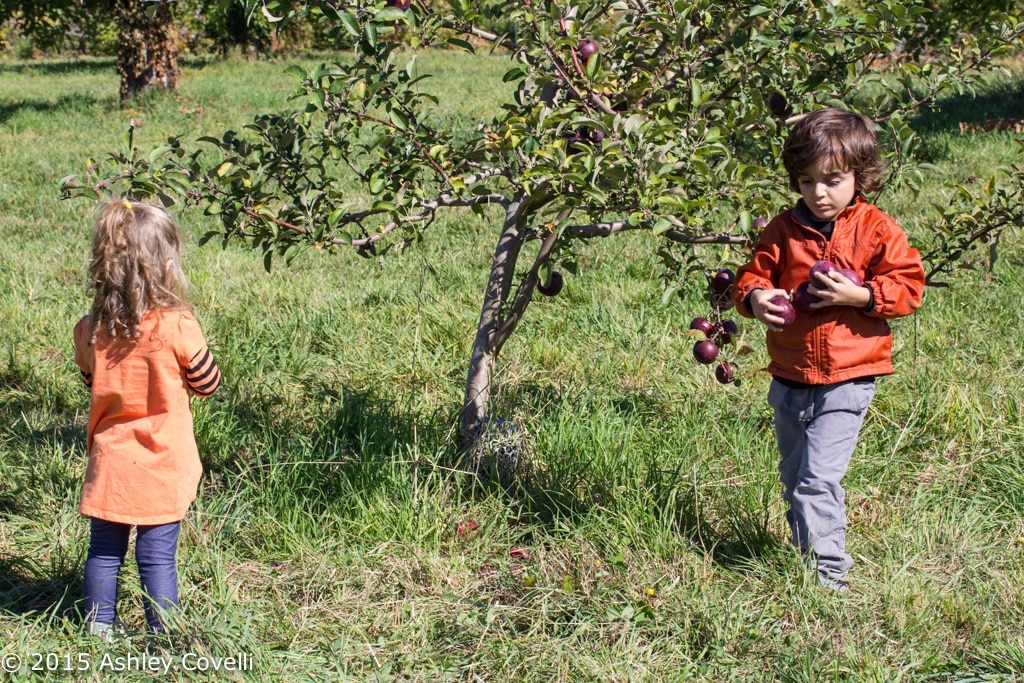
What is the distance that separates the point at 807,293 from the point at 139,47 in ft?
39.3

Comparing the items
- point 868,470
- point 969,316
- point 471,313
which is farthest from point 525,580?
point 969,316

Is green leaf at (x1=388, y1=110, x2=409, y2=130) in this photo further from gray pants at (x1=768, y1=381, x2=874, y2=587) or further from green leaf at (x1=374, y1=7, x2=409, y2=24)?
gray pants at (x1=768, y1=381, x2=874, y2=587)

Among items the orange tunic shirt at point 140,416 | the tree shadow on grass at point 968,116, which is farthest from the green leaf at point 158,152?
the tree shadow on grass at point 968,116

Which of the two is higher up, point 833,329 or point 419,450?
point 833,329

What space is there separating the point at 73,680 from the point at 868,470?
90.1 inches

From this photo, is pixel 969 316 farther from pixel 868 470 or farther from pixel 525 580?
pixel 525 580

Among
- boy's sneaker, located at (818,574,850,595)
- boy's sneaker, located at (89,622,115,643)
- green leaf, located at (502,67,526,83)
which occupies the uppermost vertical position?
green leaf, located at (502,67,526,83)

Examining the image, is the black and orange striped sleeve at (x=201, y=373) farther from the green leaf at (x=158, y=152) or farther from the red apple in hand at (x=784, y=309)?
the red apple in hand at (x=784, y=309)

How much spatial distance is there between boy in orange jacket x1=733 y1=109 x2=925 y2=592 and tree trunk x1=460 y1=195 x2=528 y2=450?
0.77 m

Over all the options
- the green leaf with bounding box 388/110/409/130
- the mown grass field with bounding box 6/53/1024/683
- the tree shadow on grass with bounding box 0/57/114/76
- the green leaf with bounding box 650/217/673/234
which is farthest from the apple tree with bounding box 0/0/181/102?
the green leaf with bounding box 650/217/673/234

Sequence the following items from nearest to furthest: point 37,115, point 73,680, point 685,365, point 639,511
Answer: point 73,680 < point 639,511 < point 685,365 < point 37,115

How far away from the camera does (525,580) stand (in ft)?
7.88

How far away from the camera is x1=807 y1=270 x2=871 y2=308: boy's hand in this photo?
2.09m

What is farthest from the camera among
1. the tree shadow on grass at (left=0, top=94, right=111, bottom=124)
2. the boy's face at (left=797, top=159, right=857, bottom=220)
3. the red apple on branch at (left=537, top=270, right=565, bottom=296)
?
the tree shadow on grass at (left=0, top=94, right=111, bottom=124)
